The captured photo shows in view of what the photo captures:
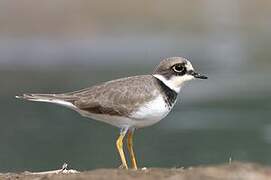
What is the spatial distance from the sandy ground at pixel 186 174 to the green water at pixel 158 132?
7940 mm

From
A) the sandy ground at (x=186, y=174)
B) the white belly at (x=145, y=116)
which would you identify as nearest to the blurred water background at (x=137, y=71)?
the white belly at (x=145, y=116)

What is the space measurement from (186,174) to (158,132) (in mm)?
15134

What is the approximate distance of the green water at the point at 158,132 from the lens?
20688 millimetres

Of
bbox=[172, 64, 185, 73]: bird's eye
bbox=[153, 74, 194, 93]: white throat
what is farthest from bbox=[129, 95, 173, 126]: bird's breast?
bbox=[172, 64, 185, 73]: bird's eye

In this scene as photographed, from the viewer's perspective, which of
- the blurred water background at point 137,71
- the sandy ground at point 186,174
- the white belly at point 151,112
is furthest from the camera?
the blurred water background at point 137,71

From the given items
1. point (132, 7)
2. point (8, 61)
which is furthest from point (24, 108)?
point (132, 7)

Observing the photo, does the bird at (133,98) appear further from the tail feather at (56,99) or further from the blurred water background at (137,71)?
the blurred water background at (137,71)

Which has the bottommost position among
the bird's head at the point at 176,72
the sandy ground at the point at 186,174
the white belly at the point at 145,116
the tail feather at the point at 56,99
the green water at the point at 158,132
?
the green water at the point at 158,132

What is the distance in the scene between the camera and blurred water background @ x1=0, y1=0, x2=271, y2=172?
22172 mm

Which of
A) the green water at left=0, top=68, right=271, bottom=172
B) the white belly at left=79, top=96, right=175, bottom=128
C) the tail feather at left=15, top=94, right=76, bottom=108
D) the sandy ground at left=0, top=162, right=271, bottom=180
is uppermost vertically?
the tail feather at left=15, top=94, right=76, bottom=108

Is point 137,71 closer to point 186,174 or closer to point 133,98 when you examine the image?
point 133,98

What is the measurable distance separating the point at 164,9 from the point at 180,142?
26181 millimetres

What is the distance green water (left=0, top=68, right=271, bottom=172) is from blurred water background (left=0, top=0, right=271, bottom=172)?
37mm

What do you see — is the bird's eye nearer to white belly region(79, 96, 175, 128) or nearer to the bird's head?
the bird's head
